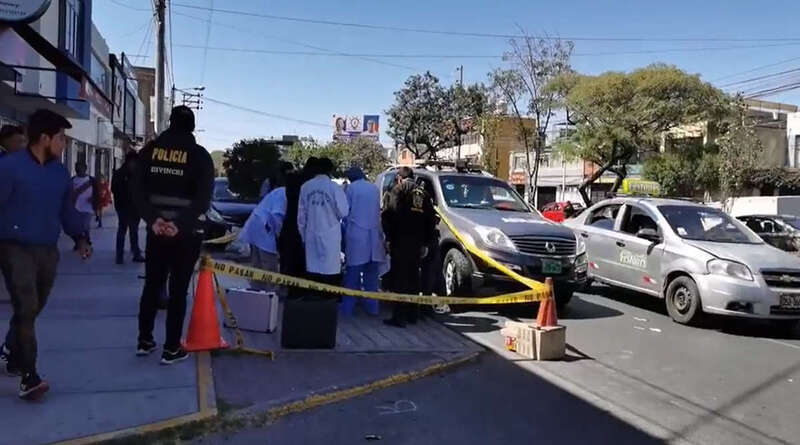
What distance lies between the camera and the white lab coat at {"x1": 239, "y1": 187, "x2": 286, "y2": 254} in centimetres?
844

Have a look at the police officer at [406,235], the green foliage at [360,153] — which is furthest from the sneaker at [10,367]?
the green foliage at [360,153]

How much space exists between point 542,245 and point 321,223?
10.7 ft

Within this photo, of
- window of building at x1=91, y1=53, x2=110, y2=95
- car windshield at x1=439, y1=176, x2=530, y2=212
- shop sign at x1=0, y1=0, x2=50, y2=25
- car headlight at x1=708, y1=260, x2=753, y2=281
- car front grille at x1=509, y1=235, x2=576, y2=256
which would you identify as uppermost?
window of building at x1=91, y1=53, x2=110, y2=95

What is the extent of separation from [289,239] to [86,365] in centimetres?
290

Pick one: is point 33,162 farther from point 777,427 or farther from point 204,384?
point 777,427

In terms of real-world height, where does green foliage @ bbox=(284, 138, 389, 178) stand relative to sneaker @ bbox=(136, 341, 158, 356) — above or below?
above

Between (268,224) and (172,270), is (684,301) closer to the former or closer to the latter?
(268,224)

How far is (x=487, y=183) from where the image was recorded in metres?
10.8

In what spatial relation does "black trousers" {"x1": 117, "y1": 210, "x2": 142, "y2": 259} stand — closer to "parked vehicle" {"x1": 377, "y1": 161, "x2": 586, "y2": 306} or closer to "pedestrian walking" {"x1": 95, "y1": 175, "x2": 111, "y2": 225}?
"pedestrian walking" {"x1": 95, "y1": 175, "x2": 111, "y2": 225}

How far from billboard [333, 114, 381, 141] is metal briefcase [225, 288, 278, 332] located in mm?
69197

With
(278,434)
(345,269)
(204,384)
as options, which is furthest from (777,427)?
(345,269)

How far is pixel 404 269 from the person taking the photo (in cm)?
782

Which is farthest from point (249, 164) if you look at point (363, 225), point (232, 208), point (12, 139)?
point (12, 139)

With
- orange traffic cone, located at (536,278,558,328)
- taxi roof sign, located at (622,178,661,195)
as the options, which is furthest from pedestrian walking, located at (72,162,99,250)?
taxi roof sign, located at (622,178,661,195)
